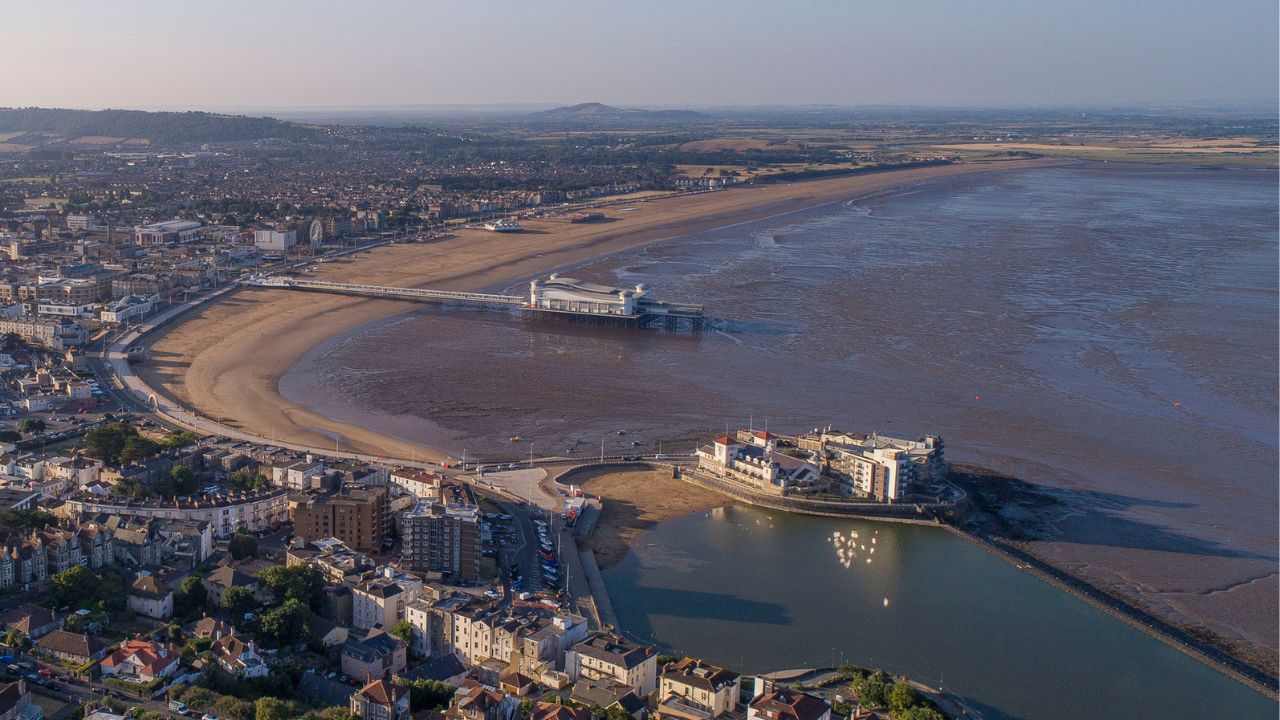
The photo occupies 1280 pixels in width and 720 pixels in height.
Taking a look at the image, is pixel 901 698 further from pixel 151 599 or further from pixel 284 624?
pixel 151 599

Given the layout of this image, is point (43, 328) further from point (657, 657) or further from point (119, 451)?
point (657, 657)

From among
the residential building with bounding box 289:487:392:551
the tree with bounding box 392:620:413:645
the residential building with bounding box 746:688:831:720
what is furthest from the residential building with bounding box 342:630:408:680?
the residential building with bounding box 746:688:831:720

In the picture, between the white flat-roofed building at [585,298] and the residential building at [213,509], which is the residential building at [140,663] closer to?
the residential building at [213,509]

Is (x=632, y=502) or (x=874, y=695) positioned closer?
(x=874, y=695)

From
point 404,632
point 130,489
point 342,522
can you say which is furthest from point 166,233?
point 404,632

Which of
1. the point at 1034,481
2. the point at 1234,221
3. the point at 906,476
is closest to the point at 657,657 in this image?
the point at 906,476

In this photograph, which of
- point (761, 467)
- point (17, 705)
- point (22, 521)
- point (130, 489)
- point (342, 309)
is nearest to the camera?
point (17, 705)

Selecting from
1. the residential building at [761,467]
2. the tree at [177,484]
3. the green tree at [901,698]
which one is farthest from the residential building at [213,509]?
the green tree at [901,698]
